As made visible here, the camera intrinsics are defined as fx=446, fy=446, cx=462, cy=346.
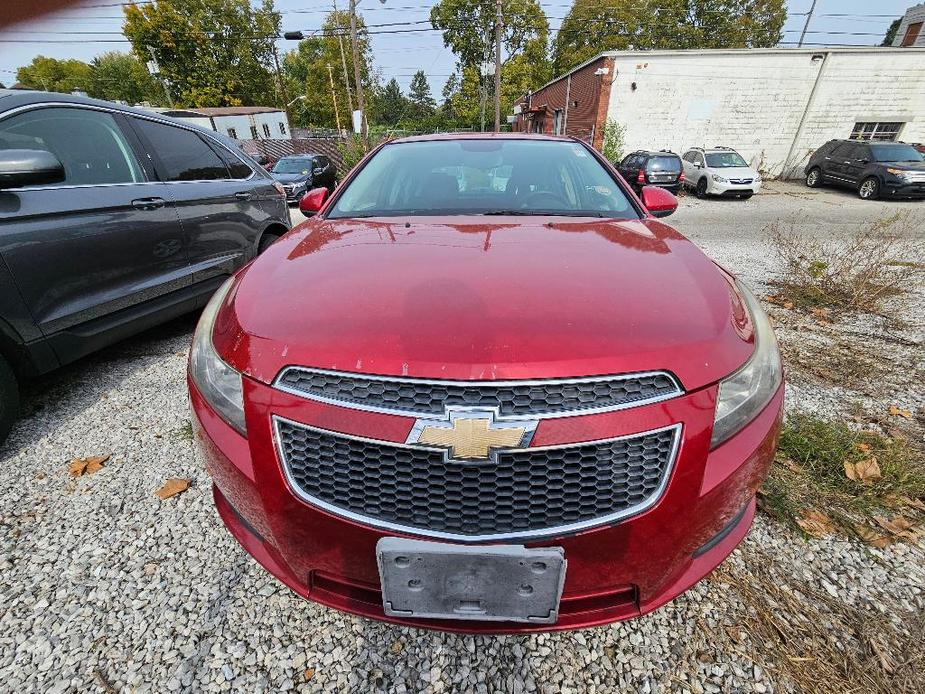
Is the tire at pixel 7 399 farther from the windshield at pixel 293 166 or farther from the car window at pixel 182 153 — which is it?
the windshield at pixel 293 166

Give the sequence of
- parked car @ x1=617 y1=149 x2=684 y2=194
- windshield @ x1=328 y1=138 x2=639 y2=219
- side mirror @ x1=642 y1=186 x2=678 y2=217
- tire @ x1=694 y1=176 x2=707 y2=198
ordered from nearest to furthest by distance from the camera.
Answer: windshield @ x1=328 y1=138 x2=639 y2=219
side mirror @ x1=642 y1=186 x2=678 y2=217
parked car @ x1=617 y1=149 x2=684 y2=194
tire @ x1=694 y1=176 x2=707 y2=198

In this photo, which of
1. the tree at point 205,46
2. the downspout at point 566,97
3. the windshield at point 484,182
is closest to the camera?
the windshield at point 484,182

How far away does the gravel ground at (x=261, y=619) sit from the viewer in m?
1.33

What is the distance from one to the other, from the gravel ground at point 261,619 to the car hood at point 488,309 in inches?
36.3

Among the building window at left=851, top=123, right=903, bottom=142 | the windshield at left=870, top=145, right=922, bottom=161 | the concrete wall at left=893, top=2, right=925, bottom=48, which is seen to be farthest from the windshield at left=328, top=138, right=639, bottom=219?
the concrete wall at left=893, top=2, right=925, bottom=48

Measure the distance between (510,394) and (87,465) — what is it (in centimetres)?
231

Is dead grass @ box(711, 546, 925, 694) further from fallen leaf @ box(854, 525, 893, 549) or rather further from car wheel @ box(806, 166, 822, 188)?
car wheel @ box(806, 166, 822, 188)

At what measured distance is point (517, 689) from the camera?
131 centimetres

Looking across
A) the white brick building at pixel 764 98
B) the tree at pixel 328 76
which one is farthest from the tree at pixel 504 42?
the white brick building at pixel 764 98

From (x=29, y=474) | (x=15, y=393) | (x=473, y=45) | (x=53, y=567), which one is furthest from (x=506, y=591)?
(x=473, y=45)

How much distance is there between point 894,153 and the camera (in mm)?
13812

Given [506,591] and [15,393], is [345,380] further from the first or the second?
[15,393]

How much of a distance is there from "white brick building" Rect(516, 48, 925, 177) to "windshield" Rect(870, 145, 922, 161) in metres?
5.55

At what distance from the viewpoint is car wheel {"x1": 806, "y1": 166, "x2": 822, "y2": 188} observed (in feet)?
53.1
